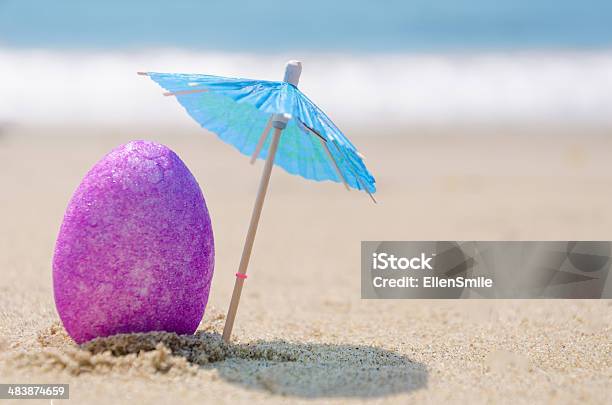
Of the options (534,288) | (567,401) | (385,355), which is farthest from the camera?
(534,288)

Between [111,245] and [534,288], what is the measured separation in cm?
359

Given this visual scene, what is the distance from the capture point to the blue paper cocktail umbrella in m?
4.00

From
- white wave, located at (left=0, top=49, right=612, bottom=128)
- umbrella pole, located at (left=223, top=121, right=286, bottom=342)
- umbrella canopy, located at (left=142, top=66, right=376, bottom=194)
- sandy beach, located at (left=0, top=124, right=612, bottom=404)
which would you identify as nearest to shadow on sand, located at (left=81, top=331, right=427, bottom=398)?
sandy beach, located at (left=0, top=124, right=612, bottom=404)

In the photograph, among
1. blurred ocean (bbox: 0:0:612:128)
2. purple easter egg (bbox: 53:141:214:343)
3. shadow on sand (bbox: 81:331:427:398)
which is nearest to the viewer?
shadow on sand (bbox: 81:331:427:398)

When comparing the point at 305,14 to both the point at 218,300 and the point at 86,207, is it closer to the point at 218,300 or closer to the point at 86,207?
the point at 218,300

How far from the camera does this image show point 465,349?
477 centimetres

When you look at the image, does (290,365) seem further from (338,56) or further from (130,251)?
(338,56)

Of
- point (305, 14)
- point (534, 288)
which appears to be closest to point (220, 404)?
point (534, 288)

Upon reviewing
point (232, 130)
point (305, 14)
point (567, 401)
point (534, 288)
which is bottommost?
point (567, 401)

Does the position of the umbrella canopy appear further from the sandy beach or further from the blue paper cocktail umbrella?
the sandy beach

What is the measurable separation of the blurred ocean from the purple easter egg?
12271 mm

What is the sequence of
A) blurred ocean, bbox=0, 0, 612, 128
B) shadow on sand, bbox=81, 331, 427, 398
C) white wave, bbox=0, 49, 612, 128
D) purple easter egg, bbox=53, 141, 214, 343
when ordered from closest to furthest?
shadow on sand, bbox=81, 331, 427, 398 → purple easter egg, bbox=53, 141, 214, 343 → white wave, bbox=0, 49, 612, 128 → blurred ocean, bbox=0, 0, 612, 128

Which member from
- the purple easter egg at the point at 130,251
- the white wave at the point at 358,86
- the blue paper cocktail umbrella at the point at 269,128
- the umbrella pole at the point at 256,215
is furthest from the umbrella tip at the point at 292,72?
the white wave at the point at 358,86

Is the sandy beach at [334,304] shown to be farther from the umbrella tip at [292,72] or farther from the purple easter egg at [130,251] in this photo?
the umbrella tip at [292,72]
